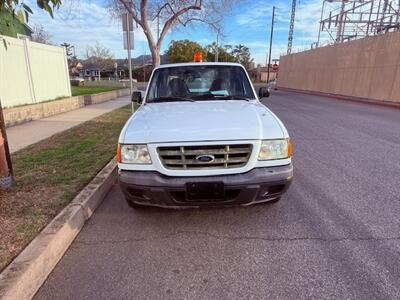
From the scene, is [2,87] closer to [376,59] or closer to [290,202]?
[290,202]

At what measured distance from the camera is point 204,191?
2.95 m

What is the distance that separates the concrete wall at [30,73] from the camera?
8.86 metres

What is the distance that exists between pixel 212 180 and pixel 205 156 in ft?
0.80

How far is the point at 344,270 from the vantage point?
263 cm

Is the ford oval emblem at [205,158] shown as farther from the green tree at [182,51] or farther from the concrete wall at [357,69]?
the green tree at [182,51]

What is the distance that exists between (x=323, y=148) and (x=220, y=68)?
348cm

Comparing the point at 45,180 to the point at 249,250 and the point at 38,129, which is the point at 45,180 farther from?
the point at 38,129

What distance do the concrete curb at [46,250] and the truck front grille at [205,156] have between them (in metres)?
1.23

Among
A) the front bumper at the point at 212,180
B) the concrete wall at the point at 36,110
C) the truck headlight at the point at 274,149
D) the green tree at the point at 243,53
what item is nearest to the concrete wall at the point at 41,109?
the concrete wall at the point at 36,110

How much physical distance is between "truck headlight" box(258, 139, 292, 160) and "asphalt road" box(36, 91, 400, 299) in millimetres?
832

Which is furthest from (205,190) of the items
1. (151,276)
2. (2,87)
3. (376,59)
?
(376,59)

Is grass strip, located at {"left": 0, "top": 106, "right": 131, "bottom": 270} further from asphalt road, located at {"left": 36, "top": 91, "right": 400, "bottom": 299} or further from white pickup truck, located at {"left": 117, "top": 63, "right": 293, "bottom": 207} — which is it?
white pickup truck, located at {"left": 117, "top": 63, "right": 293, "bottom": 207}

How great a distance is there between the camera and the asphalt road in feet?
8.00

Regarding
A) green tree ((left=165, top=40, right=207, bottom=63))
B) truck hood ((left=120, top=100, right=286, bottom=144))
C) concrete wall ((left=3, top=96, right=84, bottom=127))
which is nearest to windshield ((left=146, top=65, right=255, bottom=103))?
truck hood ((left=120, top=100, right=286, bottom=144))
